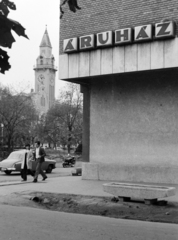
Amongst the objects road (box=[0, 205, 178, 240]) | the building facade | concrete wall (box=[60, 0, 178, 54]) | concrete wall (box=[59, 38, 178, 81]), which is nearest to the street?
road (box=[0, 205, 178, 240])

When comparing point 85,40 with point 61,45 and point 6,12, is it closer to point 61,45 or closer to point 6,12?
point 61,45

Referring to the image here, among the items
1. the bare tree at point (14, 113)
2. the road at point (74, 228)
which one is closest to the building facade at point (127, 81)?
the road at point (74, 228)

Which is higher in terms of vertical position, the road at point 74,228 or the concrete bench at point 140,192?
the concrete bench at point 140,192

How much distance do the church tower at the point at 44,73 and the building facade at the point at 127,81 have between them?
14961cm

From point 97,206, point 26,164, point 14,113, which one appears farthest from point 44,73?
point 97,206

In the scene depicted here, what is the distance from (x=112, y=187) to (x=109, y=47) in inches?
237

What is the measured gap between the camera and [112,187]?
1088cm

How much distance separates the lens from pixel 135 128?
615 inches

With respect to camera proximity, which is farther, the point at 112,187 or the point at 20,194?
the point at 20,194

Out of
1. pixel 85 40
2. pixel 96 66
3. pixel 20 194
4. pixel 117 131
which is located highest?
pixel 85 40

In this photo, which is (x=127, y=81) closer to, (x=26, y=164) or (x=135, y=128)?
(x=135, y=128)

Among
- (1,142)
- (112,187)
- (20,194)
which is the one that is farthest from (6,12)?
(1,142)

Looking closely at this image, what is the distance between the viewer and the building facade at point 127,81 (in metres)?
14.0

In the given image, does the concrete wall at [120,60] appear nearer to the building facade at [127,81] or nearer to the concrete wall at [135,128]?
the building facade at [127,81]
